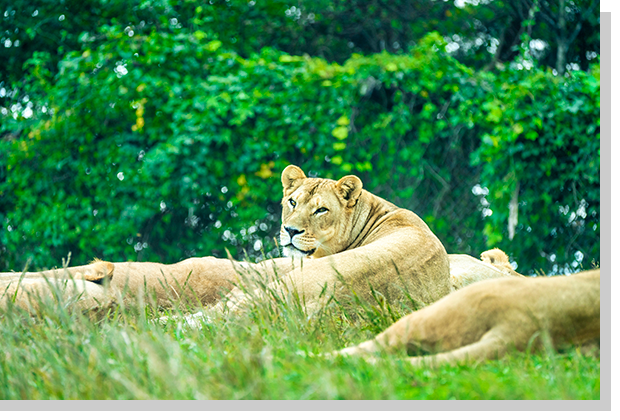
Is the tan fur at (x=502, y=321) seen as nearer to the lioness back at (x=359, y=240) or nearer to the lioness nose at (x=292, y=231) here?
the lioness back at (x=359, y=240)

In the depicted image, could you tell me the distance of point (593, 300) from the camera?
222 centimetres

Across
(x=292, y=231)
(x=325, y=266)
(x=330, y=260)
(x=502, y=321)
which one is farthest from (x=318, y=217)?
(x=502, y=321)

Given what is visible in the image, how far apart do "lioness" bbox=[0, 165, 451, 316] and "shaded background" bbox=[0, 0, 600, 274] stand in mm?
2259

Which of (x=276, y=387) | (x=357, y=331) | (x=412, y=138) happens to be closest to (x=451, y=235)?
(x=412, y=138)

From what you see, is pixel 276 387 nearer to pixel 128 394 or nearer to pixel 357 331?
pixel 128 394

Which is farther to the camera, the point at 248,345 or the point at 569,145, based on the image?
the point at 569,145

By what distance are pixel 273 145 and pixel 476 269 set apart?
3.14 meters

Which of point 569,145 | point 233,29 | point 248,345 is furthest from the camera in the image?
point 233,29

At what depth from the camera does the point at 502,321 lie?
7.01ft

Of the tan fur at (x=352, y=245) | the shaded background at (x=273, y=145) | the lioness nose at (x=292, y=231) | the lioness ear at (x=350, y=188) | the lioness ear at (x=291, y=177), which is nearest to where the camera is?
the tan fur at (x=352, y=245)

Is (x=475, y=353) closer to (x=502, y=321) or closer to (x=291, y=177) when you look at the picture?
(x=502, y=321)

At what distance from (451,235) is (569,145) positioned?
1.67 meters

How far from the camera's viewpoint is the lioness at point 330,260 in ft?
11.2

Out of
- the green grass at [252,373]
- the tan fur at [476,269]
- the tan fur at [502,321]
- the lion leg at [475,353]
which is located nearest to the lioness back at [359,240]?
the tan fur at [476,269]
